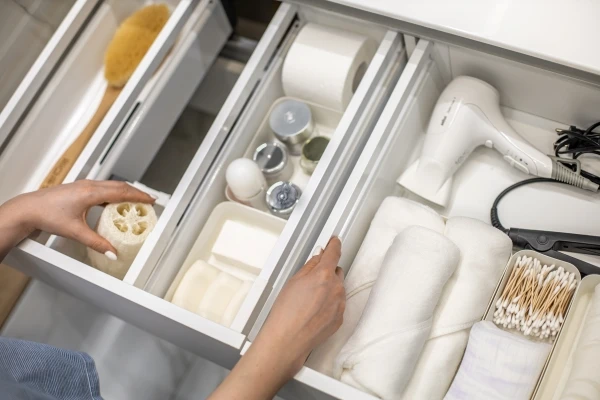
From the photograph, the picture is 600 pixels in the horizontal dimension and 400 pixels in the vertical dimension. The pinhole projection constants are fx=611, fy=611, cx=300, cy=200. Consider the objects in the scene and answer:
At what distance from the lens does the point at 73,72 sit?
121 centimetres

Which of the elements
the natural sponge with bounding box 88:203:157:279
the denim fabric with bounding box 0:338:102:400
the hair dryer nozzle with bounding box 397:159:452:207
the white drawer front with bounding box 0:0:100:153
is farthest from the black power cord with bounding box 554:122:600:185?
the white drawer front with bounding box 0:0:100:153

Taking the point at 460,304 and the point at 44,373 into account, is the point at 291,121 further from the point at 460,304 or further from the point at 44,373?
the point at 44,373

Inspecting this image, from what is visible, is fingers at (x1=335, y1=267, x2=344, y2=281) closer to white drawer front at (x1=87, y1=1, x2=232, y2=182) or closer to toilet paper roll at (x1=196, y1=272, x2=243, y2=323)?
toilet paper roll at (x1=196, y1=272, x2=243, y2=323)

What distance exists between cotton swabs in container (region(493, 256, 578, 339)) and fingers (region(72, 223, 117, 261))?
1.87 ft

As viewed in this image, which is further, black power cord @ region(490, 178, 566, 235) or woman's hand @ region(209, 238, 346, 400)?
black power cord @ region(490, 178, 566, 235)

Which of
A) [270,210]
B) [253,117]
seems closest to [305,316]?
[270,210]

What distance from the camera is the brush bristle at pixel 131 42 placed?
1199 millimetres

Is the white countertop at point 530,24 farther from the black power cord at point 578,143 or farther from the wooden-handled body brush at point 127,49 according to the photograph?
the wooden-handled body brush at point 127,49

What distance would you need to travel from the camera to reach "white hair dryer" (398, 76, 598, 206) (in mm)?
955

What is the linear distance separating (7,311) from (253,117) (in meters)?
0.65

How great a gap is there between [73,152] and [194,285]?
392 millimetres

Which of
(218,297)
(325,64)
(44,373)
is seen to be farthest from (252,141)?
(44,373)

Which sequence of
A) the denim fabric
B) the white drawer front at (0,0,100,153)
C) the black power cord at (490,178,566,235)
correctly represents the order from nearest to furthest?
the denim fabric, the black power cord at (490,178,566,235), the white drawer front at (0,0,100,153)

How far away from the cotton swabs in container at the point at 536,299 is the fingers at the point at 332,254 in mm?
231
